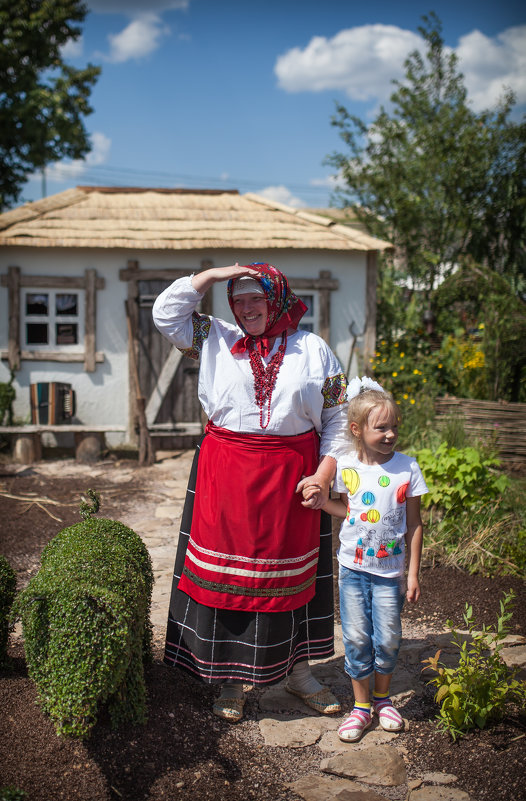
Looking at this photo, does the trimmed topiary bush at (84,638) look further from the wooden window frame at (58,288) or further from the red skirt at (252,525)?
the wooden window frame at (58,288)

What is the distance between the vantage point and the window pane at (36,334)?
968 cm

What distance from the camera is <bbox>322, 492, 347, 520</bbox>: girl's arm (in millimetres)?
2924

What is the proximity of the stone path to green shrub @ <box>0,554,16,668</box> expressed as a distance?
99cm

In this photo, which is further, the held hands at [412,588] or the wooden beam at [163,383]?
the wooden beam at [163,383]

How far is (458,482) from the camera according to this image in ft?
16.5

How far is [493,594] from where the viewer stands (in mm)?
4277

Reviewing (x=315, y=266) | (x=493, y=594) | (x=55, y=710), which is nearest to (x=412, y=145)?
(x=315, y=266)

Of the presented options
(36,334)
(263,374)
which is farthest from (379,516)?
(36,334)

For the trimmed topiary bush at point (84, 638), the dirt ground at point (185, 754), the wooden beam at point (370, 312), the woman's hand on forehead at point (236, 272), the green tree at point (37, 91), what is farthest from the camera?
the green tree at point (37, 91)

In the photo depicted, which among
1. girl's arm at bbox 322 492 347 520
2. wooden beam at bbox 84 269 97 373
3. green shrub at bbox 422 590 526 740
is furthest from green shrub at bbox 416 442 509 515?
wooden beam at bbox 84 269 97 373

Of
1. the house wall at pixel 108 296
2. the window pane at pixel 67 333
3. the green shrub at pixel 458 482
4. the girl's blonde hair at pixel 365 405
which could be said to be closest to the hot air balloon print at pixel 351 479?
the girl's blonde hair at pixel 365 405

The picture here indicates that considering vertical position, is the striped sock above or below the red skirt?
below

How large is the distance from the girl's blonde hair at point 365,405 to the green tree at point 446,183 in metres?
9.04

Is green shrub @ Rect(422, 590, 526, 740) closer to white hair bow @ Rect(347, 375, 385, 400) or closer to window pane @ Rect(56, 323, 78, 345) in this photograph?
white hair bow @ Rect(347, 375, 385, 400)
